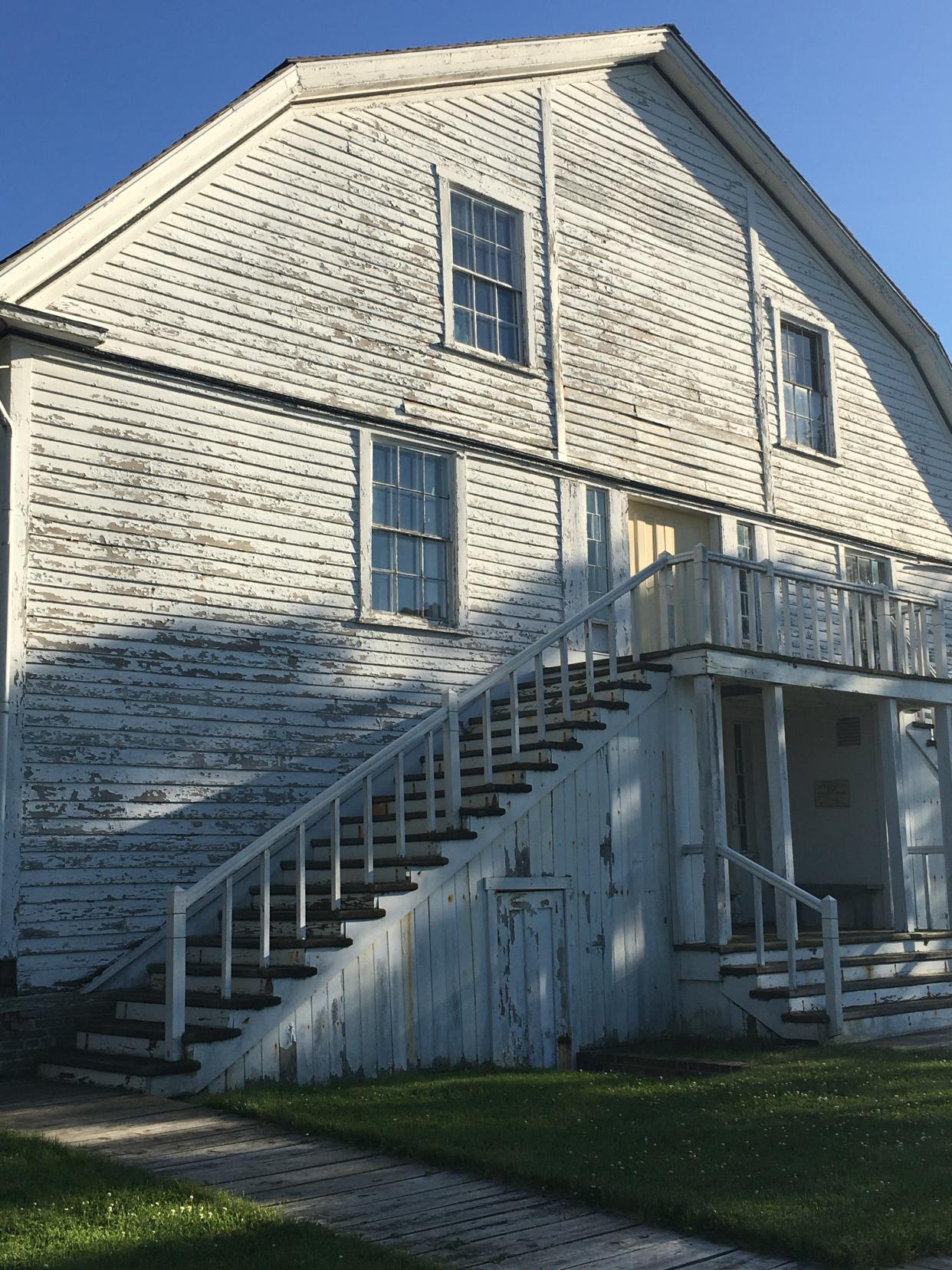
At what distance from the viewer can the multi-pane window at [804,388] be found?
1795cm

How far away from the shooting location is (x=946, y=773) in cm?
1454

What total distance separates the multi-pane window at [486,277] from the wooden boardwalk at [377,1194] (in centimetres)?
853

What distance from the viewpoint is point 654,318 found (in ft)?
53.1

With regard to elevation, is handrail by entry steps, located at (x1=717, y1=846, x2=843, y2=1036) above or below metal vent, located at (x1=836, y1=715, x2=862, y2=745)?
below

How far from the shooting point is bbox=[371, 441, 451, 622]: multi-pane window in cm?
1302

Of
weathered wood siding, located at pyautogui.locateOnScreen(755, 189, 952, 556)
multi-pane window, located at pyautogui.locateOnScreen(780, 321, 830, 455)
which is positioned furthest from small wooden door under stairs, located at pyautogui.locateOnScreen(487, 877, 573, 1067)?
multi-pane window, located at pyautogui.locateOnScreen(780, 321, 830, 455)

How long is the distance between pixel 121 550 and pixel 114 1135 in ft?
16.4

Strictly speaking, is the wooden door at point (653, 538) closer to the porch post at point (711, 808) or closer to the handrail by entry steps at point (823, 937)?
the porch post at point (711, 808)

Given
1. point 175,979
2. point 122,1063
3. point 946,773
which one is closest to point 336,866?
point 175,979

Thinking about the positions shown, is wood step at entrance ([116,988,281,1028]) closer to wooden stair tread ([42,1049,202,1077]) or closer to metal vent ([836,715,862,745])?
wooden stair tread ([42,1049,202,1077])

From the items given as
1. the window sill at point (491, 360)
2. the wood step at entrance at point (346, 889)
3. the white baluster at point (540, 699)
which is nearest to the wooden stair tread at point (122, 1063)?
the wood step at entrance at point (346, 889)

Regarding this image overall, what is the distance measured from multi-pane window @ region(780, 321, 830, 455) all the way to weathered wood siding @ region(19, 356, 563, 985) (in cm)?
695

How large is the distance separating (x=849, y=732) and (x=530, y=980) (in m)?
6.08

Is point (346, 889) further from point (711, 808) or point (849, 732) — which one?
point (849, 732)
